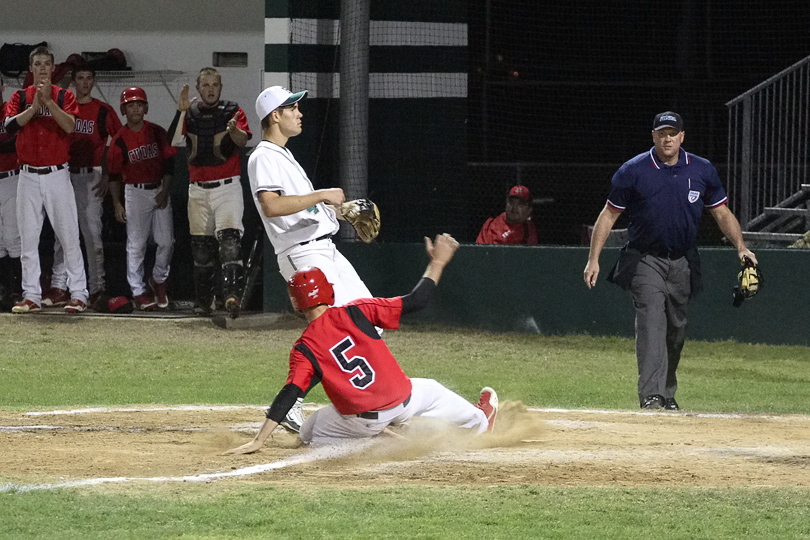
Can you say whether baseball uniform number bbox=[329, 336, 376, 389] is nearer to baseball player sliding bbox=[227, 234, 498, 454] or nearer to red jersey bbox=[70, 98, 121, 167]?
baseball player sliding bbox=[227, 234, 498, 454]

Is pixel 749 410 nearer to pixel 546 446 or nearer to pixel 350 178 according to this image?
pixel 546 446

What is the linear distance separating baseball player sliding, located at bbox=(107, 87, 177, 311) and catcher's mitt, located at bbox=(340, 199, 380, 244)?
625 centimetres

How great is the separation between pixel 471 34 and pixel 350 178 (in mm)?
3928

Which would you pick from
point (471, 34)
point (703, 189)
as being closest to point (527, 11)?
point (471, 34)

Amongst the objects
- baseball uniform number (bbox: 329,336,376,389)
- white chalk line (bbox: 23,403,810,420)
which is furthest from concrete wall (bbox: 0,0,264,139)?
baseball uniform number (bbox: 329,336,376,389)

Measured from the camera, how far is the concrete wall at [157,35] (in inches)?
536

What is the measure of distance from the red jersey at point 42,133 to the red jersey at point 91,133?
29.9 inches

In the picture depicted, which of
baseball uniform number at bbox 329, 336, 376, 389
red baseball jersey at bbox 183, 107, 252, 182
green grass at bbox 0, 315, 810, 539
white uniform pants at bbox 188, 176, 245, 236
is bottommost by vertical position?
green grass at bbox 0, 315, 810, 539

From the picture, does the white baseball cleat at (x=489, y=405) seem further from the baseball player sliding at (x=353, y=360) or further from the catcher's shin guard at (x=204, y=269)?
the catcher's shin guard at (x=204, y=269)

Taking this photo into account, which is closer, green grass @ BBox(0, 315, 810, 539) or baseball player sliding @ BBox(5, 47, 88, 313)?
green grass @ BBox(0, 315, 810, 539)

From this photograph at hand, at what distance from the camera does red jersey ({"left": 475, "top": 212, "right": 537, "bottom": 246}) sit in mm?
12148

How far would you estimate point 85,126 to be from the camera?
12.4 metres

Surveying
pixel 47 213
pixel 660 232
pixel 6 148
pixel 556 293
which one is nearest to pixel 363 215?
pixel 660 232

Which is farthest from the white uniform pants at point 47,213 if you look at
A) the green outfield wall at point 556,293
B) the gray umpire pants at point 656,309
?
the gray umpire pants at point 656,309
